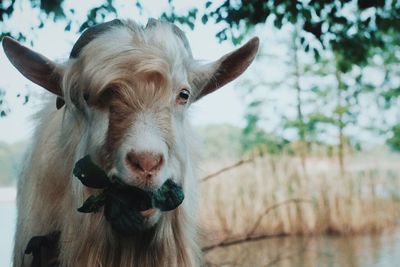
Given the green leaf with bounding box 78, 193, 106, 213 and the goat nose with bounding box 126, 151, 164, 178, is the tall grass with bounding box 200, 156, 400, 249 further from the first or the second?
the goat nose with bounding box 126, 151, 164, 178

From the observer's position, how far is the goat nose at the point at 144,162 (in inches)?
58.5

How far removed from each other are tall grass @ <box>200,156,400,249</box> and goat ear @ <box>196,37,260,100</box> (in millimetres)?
3215

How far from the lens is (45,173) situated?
7.07ft

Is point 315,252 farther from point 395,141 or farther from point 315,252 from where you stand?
point 395,141

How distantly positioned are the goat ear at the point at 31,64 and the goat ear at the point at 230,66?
1.79 feet

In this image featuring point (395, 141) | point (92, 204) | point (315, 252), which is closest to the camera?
point (92, 204)

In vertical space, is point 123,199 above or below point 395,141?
below

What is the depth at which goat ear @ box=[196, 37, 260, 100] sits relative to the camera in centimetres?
205

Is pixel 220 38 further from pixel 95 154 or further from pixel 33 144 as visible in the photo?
pixel 95 154

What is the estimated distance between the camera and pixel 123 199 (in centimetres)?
164

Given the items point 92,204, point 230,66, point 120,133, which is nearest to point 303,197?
point 230,66

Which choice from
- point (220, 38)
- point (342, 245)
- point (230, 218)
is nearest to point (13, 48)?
point (220, 38)

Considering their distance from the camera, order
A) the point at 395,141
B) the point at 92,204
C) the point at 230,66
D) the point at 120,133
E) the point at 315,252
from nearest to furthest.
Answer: the point at 120,133
the point at 92,204
the point at 230,66
the point at 315,252
the point at 395,141

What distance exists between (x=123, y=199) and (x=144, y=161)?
8.6 inches
